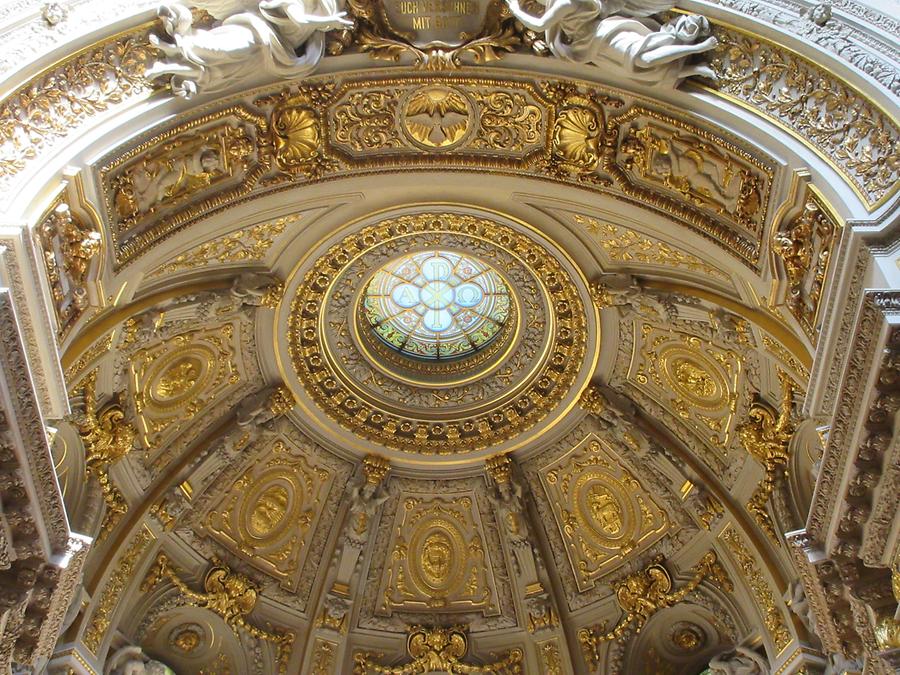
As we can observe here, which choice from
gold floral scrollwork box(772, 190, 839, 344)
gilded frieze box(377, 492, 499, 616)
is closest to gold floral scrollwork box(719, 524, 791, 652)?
gilded frieze box(377, 492, 499, 616)

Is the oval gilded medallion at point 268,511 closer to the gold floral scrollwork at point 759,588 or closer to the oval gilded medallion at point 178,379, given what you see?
the oval gilded medallion at point 178,379

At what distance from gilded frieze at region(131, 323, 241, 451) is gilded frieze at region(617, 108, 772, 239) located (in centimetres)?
600

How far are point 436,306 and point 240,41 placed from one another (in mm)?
6988

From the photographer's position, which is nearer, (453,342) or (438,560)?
(438,560)

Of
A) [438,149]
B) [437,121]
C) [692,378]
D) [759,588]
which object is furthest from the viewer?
[692,378]

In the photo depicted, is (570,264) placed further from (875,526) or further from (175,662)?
(175,662)

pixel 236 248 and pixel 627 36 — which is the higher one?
pixel 627 36

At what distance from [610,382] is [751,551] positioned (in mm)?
3029

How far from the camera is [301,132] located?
11.5 m

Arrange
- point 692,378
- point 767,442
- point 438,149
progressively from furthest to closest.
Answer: point 692,378, point 767,442, point 438,149

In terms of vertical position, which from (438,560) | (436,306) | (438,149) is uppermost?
(436,306)

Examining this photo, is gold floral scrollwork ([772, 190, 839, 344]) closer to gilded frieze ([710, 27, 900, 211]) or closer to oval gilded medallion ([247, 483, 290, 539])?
gilded frieze ([710, 27, 900, 211])

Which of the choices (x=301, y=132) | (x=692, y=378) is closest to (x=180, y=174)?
(x=301, y=132)

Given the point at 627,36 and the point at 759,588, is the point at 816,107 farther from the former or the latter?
the point at 759,588
